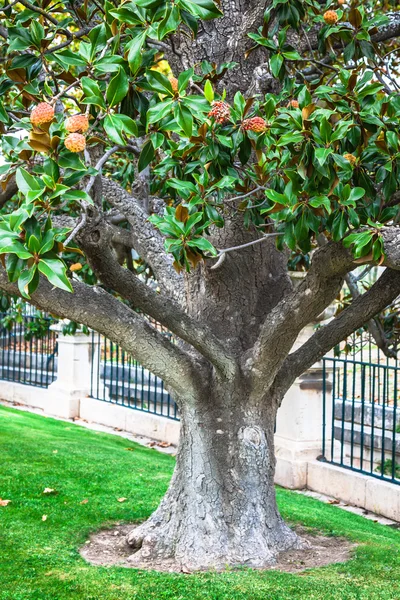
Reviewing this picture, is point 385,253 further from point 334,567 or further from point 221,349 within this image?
point 334,567

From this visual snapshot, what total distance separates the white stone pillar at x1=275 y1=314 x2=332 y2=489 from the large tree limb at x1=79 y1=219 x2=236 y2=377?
4.08 metres

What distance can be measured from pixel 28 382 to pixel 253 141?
39.7 ft

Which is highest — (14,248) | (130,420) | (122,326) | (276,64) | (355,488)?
(276,64)

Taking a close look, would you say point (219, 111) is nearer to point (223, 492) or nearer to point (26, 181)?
point (26, 181)

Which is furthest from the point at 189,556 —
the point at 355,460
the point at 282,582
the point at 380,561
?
the point at 355,460

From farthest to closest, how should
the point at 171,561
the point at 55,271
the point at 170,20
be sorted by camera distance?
the point at 171,561
the point at 170,20
the point at 55,271

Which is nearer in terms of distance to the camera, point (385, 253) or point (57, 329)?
point (385, 253)

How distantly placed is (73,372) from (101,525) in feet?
23.4

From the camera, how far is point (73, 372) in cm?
1334

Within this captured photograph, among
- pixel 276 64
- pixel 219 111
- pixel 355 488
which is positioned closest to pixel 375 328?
pixel 355 488

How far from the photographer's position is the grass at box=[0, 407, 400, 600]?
15.5ft

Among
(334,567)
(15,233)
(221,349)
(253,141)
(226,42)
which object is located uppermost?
(226,42)

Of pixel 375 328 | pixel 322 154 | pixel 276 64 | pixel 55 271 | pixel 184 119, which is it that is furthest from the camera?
pixel 375 328

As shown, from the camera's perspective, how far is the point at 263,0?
505 cm
